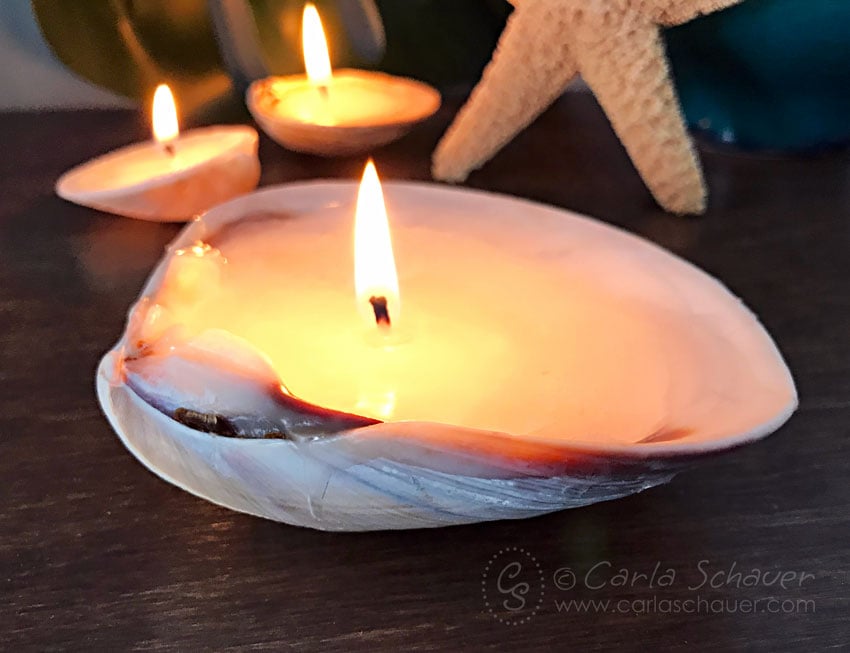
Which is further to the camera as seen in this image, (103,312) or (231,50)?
(231,50)

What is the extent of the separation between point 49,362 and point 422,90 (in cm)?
30

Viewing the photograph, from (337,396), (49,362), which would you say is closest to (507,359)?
(337,396)

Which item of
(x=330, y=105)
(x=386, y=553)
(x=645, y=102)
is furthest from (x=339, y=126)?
(x=386, y=553)

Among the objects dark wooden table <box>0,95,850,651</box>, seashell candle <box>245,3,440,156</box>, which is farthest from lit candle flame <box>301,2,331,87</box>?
dark wooden table <box>0,95,850,651</box>

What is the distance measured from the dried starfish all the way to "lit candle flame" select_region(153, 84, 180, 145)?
0.51 feet

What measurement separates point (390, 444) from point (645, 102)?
28cm

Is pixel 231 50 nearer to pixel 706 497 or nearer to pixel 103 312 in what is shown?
pixel 103 312

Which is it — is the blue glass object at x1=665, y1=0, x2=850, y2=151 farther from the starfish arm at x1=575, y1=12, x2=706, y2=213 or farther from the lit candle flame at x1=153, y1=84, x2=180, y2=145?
the lit candle flame at x1=153, y1=84, x2=180, y2=145

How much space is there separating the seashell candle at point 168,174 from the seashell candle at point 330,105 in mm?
30

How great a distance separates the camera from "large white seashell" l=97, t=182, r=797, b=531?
0.19 meters

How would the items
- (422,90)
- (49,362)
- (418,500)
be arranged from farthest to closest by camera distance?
(422,90) < (49,362) < (418,500)

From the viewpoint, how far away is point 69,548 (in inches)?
9.6

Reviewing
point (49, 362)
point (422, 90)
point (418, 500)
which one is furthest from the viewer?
point (422, 90)

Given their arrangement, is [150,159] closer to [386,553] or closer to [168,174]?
[168,174]
